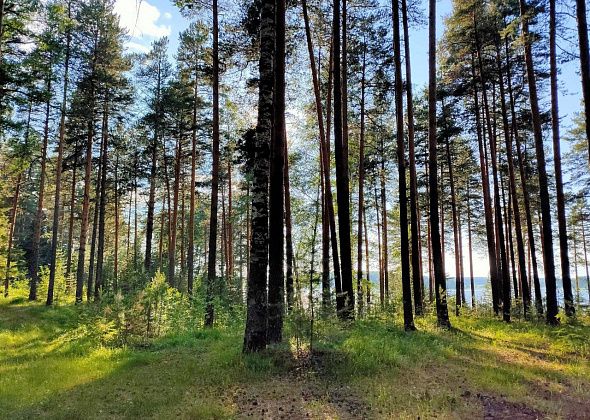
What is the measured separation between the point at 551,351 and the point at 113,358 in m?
9.82

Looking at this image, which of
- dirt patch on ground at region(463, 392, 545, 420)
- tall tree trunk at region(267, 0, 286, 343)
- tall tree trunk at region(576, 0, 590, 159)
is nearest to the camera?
dirt patch on ground at region(463, 392, 545, 420)

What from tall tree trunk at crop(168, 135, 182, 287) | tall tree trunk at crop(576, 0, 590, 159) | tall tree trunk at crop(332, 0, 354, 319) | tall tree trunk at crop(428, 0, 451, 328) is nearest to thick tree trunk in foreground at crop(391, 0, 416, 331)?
tall tree trunk at crop(428, 0, 451, 328)

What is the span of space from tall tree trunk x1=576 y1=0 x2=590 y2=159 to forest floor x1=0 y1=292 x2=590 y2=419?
561 cm

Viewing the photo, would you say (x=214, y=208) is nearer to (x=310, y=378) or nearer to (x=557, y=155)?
(x=310, y=378)

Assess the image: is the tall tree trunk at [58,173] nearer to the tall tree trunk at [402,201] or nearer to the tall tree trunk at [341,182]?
the tall tree trunk at [341,182]

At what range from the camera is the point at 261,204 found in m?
7.59

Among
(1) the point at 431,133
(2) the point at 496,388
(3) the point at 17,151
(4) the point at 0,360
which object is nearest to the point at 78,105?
(3) the point at 17,151

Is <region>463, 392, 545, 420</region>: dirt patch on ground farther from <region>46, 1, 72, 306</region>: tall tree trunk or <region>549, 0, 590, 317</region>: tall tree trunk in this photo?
<region>46, 1, 72, 306</region>: tall tree trunk

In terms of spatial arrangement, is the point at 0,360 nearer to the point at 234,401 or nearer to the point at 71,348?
the point at 71,348

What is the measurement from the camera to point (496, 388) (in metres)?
6.04

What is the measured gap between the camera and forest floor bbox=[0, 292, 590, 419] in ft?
16.9

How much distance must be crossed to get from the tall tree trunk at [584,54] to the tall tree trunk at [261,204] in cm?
748

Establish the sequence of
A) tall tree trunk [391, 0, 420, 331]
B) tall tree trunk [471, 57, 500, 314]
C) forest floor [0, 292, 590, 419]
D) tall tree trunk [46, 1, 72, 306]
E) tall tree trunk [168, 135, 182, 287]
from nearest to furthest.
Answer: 1. forest floor [0, 292, 590, 419]
2. tall tree trunk [391, 0, 420, 331]
3. tall tree trunk [471, 57, 500, 314]
4. tall tree trunk [46, 1, 72, 306]
5. tall tree trunk [168, 135, 182, 287]

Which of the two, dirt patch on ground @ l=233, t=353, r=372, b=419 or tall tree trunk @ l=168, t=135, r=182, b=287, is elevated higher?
tall tree trunk @ l=168, t=135, r=182, b=287
